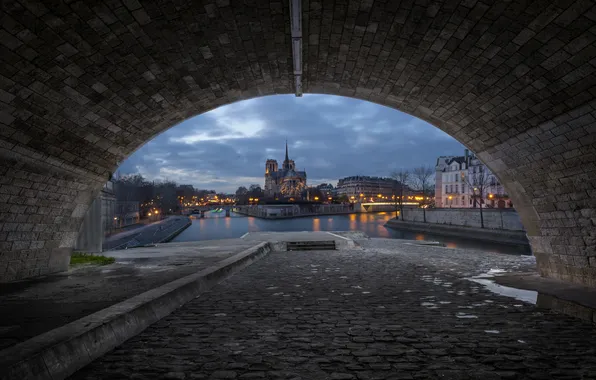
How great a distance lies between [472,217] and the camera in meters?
45.6

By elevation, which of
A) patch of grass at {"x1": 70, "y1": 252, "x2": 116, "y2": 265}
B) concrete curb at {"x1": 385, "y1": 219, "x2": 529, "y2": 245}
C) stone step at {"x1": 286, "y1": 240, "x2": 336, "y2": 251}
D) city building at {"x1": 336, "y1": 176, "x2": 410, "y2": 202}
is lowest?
concrete curb at {"x1": 385, "y1": 219, "x2": 529, "y2": 245}

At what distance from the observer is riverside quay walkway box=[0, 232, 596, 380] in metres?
4.13

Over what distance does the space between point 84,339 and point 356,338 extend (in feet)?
10.9

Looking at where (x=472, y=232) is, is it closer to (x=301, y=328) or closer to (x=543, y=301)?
(x=543, y=301)

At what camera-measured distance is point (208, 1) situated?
20.8 ft

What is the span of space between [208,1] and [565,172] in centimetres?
795

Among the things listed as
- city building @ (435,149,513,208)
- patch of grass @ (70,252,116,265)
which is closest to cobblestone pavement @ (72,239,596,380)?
patch of grass @ (70,252,116,265)

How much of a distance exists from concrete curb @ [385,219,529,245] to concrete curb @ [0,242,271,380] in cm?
3502

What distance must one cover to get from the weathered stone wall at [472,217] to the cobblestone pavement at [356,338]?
3459cm

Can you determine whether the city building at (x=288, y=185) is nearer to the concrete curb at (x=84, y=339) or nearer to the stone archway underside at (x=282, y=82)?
the stone archway underside at (x=282, y=82)

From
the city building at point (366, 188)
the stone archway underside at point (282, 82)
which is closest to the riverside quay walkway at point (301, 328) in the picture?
the stone archway underside at point (282, 82)

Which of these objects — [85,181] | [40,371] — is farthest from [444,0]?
[85,181]

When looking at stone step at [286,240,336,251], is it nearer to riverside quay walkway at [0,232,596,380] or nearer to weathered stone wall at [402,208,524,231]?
riverside quay walkway at [0,232,596,380]

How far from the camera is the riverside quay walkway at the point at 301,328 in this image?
13.6 ft
